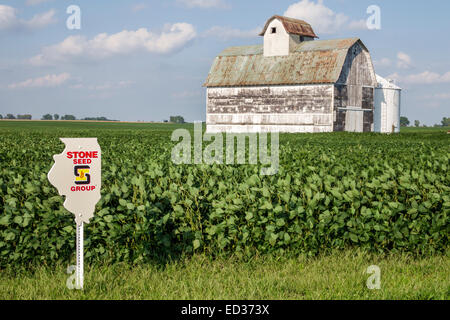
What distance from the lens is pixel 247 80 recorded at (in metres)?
40.8

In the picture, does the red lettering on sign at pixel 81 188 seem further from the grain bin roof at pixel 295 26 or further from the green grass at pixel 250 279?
the grain bin roof at pixel 295 26

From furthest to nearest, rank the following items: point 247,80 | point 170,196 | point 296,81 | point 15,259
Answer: point 247,80
point 296,81
point 170,196
point 15,259

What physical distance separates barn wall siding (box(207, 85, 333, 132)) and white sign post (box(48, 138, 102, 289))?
3286 centimetres

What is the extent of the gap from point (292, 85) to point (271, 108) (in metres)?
2.48

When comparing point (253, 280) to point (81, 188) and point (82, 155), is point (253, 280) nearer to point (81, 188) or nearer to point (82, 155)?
point (81, 188)

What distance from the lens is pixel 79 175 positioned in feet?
17.8

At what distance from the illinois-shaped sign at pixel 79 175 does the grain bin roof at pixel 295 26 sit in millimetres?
37412

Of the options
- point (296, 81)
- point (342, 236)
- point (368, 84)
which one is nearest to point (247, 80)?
point (296, 81)

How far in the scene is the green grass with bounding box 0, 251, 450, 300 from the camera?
228 inches

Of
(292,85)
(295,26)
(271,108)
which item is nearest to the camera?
(292,85)

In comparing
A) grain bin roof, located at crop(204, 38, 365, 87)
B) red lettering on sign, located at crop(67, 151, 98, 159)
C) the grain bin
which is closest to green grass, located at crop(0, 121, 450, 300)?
red lettering on sign, located at crop(67, 151, 98, 159)

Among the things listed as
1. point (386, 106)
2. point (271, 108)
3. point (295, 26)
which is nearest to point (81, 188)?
point (271, 108)

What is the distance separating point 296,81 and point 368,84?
728cm

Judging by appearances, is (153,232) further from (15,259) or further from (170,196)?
(15,259)
